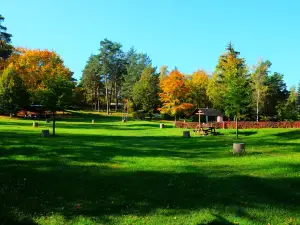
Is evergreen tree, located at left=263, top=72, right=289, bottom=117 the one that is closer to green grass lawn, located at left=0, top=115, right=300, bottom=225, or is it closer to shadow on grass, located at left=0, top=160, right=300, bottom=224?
A: green grass lawn, located at left=0, top=115, right=300, bottom=225

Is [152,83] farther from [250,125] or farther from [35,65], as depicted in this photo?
[250,125]

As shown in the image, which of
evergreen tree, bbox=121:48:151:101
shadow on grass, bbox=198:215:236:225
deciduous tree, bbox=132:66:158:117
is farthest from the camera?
evergreen tree, bbox=121:48:151:101

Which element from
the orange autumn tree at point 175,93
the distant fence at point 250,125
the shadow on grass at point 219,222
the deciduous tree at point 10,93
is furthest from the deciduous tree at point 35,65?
the shadow on grass at point 219,222

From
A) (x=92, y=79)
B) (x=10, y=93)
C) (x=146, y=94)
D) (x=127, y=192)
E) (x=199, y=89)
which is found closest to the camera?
(x=127, y=192)

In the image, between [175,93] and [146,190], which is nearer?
[146,190]

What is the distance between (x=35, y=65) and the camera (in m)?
61.8

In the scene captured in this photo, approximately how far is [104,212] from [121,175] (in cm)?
330

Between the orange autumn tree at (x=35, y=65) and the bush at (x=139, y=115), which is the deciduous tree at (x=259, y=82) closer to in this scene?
the bush at (x=139, y=115)

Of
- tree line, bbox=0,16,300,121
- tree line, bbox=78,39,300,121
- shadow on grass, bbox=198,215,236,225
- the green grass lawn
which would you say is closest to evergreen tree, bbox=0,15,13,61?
tree line, bbox=0,16,300,121

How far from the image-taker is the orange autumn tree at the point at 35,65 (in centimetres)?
5940

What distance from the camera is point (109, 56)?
81.9 m

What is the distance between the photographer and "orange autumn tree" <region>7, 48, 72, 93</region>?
5940cm

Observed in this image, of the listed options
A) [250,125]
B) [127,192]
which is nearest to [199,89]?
[250,125]

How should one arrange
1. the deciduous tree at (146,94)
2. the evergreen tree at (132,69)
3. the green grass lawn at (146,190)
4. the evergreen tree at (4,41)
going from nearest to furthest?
the green grass lawn at (146,190) < the evergreen tree at (4,41) < the deciduous tree at (146,94) < the evergreen tree at (132,69)
